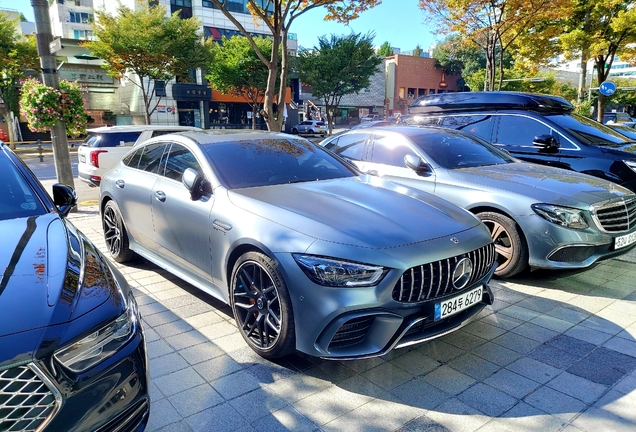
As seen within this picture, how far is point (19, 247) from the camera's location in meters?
2.27

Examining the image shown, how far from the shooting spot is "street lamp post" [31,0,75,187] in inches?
278

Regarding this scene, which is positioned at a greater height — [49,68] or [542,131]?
[49,68]

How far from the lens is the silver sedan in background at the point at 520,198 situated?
13.7 feet

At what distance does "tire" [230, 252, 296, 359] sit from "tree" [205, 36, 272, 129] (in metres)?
29.7

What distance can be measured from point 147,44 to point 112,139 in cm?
1668

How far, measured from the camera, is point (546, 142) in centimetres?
614

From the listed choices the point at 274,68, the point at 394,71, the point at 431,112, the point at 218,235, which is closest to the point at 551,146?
the point at 431,112

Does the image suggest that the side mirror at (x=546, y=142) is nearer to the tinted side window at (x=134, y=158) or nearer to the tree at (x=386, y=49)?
Result: the tinted side window at (x=134, y=158)

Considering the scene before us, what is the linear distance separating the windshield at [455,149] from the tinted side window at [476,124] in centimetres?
132

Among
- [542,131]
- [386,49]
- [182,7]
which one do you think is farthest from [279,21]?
[386,49]

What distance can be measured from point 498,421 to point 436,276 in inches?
33.2

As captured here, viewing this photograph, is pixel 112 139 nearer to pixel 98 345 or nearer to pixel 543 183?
pixel 543 183

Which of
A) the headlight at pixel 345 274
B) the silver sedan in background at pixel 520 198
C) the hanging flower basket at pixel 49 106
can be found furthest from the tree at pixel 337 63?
the headlight at pixel 345 274

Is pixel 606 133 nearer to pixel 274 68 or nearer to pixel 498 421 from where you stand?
pixel 498 421
